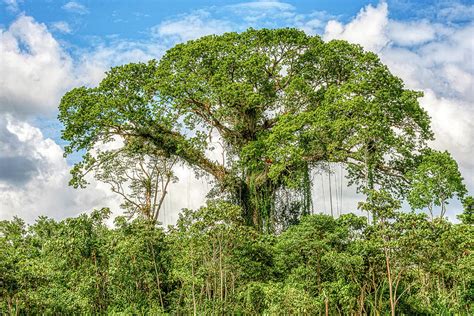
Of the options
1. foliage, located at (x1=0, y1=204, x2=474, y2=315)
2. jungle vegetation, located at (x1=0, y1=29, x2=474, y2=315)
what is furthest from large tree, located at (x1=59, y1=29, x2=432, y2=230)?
foliage, located at (x1=0, y1=204, x2=474, y2=315)

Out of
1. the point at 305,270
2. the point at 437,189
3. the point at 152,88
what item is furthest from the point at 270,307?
the point at 152,88

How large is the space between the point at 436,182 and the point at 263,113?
26.8 feet

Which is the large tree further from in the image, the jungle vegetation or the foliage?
the foliage

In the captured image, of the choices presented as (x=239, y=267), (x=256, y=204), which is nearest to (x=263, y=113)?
(x=256, y=204)

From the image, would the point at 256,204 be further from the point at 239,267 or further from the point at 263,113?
the point at 239,267

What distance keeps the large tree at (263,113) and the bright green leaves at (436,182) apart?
1.20 metres

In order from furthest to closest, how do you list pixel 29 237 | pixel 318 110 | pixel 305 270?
pixel 318 110 < pixel 29 237 < pixel 305 270

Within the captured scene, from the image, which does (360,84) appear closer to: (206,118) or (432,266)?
(206,118)

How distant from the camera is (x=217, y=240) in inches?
696

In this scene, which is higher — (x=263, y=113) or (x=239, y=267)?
(x=263, y=113)

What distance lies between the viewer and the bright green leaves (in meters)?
23.6

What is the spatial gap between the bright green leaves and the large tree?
3.93 ft

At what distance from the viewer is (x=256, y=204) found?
27062 mm

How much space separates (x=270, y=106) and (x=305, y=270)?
37.7 feet
